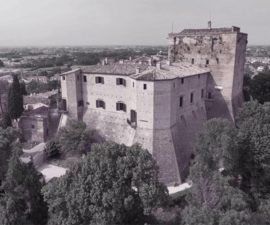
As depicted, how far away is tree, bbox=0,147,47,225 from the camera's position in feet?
71.4

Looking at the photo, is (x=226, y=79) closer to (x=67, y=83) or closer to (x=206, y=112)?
(x=206, y=112)

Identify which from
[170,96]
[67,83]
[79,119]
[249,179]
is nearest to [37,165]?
[79,119]

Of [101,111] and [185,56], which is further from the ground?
[185,56]

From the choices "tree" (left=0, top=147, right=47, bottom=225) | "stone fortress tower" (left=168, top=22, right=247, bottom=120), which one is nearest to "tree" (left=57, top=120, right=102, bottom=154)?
"tree" (left=0, top=147, right=47, bottom=225)

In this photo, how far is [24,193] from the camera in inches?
871

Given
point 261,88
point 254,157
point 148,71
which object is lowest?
point 254,157

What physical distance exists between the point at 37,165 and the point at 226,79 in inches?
1110

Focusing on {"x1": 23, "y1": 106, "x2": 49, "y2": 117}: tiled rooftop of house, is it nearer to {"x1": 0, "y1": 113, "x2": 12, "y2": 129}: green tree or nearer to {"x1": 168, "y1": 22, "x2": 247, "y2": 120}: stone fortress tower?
{"x1": 0, "y1": 113, "x2": 12, "y2": 129}: green tree

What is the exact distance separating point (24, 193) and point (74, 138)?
1141 centimetres

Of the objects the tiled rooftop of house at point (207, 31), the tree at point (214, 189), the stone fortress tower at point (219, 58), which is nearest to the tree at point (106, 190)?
the tree at point (214, 189)

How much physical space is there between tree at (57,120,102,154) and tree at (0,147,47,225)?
9.48 m

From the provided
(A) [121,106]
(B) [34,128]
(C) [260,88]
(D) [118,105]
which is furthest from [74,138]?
(C) [260,88]

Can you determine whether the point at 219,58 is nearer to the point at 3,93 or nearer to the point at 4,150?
the point at 4,150

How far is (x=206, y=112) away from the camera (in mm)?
39469
